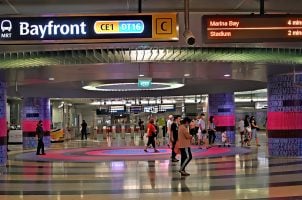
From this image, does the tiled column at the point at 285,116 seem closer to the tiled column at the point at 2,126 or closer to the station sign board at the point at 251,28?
the tiled column at the point at 2,126

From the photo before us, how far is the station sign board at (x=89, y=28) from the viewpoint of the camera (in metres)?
8.11

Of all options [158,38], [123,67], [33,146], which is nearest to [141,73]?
[123,67]

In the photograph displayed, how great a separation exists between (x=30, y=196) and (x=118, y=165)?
705cm

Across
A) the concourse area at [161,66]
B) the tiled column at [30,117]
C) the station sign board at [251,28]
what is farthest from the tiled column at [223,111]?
the station sign board at [251,28]

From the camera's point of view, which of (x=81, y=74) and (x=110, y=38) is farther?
(x=81, y=74)

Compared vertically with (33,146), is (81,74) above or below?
above

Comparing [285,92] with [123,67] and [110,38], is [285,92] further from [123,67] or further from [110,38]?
[110,38]

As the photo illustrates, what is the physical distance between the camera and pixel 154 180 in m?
13.5

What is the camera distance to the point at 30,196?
37.0ft

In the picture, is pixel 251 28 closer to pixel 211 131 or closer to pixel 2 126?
pixel 2 126

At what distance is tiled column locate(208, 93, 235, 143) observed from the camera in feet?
105

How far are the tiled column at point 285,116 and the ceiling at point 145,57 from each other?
0.90m

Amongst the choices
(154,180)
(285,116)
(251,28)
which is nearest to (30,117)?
(285,116)

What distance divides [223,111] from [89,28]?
988 inches
